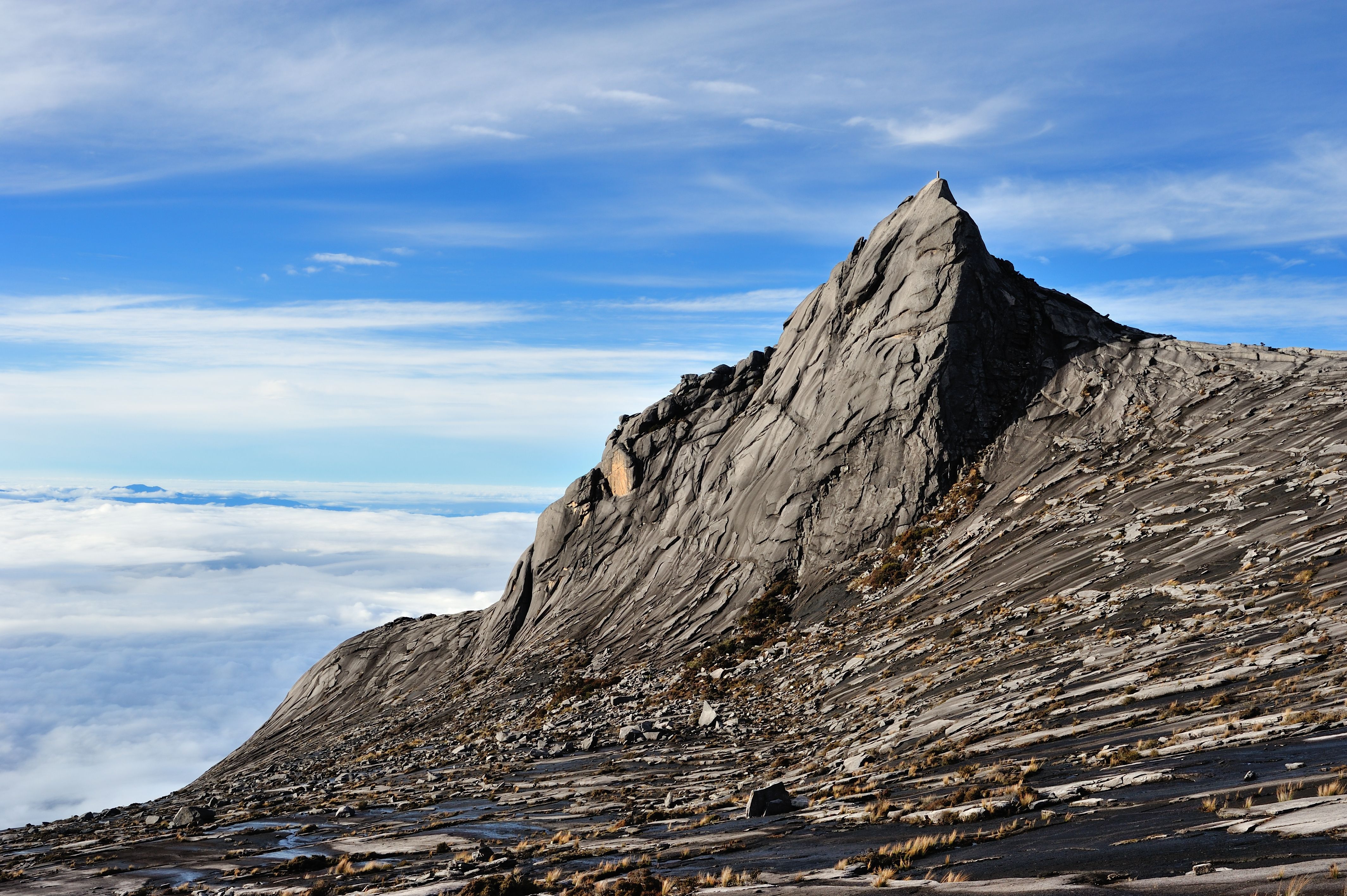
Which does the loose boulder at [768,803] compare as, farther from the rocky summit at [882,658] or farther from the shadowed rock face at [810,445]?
the shadowed rock face at [810,445]

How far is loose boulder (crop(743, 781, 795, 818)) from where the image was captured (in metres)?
25.2

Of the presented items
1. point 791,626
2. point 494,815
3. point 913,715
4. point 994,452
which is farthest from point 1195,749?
point 994,452

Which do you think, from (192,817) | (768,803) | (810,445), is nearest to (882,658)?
(768,803)

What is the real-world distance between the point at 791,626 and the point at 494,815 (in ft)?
92.0

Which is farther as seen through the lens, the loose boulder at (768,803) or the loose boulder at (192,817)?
the loose boulder at (192,817)

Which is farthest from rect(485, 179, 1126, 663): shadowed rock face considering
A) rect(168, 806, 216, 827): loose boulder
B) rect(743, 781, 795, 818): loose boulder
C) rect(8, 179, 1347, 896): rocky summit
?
rect(743, 781, 795, 818): loose boulder

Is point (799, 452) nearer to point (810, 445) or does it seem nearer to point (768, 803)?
point (810, 445)

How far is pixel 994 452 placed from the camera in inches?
2341

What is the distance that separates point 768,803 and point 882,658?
21069mm

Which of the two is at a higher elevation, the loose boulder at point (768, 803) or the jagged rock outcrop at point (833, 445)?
the jagged rock outcrop at point (833, 445)

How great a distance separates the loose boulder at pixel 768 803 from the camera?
2519cm

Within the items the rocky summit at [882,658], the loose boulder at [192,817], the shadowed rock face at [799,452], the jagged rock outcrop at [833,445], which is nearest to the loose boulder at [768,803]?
the rocky summit at [882,658]

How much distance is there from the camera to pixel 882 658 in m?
44.6

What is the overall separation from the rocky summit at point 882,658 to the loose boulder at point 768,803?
14cm
